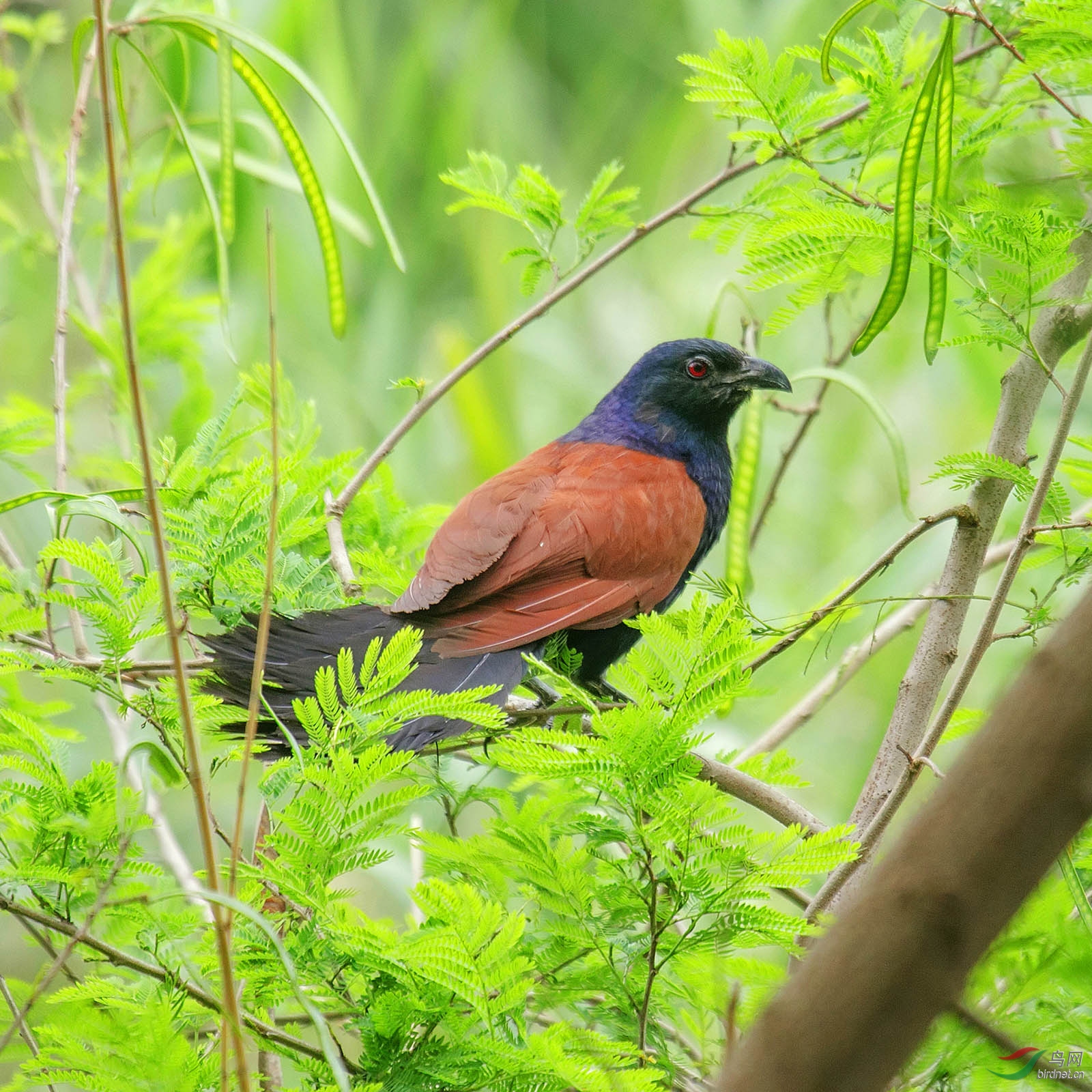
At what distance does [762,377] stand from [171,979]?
6.71 feet

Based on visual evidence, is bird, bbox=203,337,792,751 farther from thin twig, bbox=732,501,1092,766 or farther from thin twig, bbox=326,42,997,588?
thin twig, bbox=732,501,1092,766

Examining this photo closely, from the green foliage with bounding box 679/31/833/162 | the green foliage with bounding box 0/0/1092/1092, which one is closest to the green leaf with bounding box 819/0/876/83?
the green foliage with bounding box 0/0/1092/1092

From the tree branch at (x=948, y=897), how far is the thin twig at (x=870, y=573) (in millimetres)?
865

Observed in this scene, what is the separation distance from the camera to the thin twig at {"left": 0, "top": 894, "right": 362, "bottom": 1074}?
109 centimetres

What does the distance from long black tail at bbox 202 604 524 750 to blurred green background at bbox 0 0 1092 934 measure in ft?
3.99

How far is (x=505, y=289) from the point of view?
14.9ft

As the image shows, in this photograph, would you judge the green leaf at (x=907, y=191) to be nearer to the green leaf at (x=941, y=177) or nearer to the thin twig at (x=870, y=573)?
the green leaf at (x=941, y=177)

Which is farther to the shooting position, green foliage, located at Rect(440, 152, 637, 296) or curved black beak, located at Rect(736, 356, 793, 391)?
curved black beak, located at Rect(736, 356, 793, 391)

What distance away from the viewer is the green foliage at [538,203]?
6.26 feet

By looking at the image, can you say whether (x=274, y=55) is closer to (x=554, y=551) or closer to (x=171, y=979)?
(x=554, y=551)

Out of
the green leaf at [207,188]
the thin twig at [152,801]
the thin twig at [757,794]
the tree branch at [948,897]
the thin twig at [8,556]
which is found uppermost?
the green leaf at [207,188]

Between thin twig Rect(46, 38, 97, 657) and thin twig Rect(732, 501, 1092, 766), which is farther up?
thin twig Rect(46, 38, 97, 657)

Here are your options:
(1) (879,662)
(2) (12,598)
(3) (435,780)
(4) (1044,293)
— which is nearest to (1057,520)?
(4) (1044,293)

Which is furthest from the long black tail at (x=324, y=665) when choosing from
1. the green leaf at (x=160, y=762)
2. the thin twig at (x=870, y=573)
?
the thin twig at (x=870, y=573)
